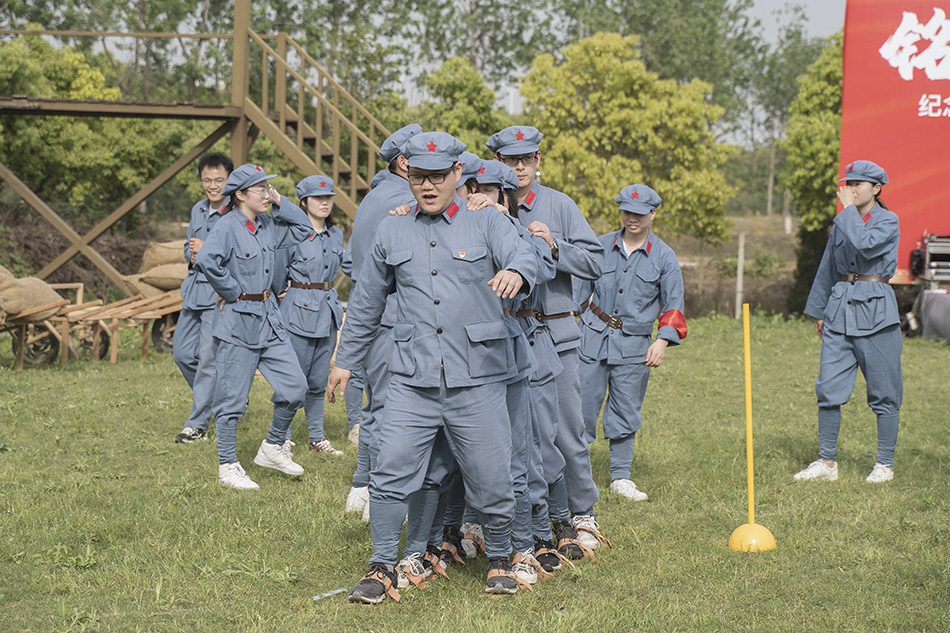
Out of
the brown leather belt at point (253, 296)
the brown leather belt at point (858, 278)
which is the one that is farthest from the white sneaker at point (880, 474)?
the brown leather belt at point (253, 296)

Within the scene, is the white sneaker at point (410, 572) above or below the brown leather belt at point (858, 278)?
below

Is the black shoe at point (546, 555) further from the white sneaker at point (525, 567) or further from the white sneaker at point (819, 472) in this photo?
the white sneaker at point (819, 472)

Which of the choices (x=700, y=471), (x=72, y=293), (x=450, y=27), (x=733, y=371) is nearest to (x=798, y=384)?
(x=733, y=371)

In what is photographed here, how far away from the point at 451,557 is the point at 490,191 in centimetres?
193

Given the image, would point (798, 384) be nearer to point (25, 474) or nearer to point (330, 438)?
point (330, 438)

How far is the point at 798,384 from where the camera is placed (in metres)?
13.0

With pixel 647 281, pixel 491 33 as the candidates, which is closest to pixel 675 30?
pixel 491 33

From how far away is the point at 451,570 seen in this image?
5.46m

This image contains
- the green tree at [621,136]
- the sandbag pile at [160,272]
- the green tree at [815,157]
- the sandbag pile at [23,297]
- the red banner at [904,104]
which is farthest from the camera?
the green tree at [815,157]

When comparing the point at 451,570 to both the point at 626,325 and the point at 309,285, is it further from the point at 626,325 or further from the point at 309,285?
the point at 309,285

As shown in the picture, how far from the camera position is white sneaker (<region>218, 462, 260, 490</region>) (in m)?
7.23

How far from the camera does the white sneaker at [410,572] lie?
512cm

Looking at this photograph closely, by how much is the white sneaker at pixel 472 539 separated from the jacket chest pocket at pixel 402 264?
1.55 meters

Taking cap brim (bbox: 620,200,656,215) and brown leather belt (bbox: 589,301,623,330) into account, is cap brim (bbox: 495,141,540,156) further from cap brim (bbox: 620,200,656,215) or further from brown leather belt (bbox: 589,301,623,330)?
brown leather belt (bbox: 589,301,623,330)
